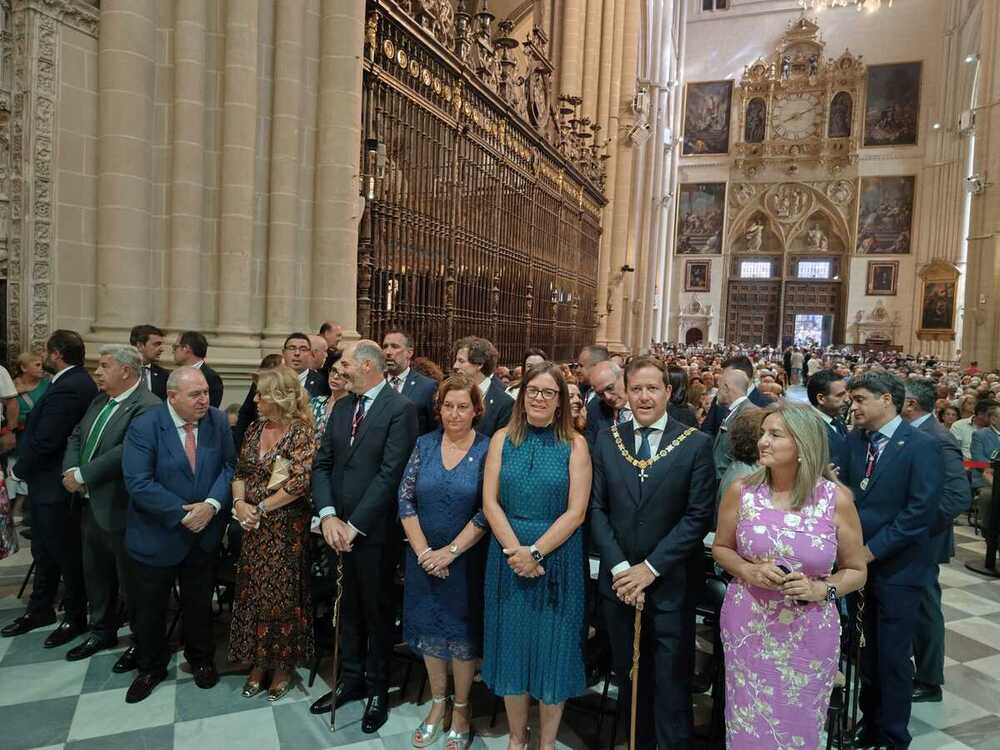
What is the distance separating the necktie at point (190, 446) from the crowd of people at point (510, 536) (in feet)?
0.04

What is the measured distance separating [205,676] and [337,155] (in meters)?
5.54

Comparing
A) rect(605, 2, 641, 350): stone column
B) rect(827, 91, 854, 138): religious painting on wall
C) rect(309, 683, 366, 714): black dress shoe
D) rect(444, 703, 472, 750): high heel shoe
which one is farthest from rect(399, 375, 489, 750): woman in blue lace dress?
rect(827, 91, 854, 138): religious painting on wall

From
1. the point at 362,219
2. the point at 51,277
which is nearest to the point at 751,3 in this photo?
the point at 362,219

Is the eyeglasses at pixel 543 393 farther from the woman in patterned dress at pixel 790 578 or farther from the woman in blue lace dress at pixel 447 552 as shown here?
the woman in patterned dress at pixel 790 578

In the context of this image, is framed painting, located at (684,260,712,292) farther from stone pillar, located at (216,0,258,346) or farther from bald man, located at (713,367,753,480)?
bald man, located at (713,367,753,480)

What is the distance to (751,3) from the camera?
39938 millimetres

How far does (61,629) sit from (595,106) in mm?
18492

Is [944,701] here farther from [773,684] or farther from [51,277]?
[51,277]

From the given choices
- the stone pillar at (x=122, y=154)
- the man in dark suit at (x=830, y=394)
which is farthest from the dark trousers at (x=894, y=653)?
the stone pillar at (x=122, y=154)

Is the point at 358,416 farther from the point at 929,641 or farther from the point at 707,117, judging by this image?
the point at 707,117

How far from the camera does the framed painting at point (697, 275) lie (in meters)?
40.7

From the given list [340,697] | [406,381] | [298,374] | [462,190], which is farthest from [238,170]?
[340,697]

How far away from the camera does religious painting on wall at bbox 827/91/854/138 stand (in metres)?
38.1

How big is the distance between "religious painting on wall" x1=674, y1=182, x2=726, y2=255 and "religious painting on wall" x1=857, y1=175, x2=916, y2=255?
750 cm
